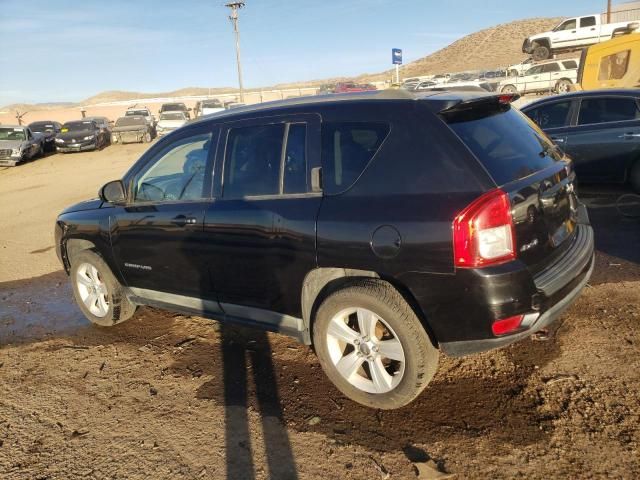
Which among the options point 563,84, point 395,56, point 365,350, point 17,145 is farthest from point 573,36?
point 365,350

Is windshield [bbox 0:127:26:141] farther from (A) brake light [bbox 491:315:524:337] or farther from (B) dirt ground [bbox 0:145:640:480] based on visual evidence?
(A) brake light [bbox 491:315:524:337]

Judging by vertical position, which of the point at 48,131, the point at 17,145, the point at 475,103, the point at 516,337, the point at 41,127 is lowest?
the point at 516,337

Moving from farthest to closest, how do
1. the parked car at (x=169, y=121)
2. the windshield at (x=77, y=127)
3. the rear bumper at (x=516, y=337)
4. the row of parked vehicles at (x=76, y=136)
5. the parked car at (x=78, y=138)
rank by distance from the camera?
the parked car at (x=169, y=121) → the windshield at (x=77, y=127) → the parked car at (x=78, y=138) → the row of parked vehicles at (x=76, y=136) → the rear bumper at (x=516, y=337)

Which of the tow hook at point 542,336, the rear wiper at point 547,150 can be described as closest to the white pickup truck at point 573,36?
the rear wiper at point 547,150

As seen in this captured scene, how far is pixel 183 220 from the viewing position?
149 inches

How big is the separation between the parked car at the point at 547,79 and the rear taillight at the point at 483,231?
2561 cm

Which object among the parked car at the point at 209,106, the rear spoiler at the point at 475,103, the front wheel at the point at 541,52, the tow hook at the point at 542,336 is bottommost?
the tow hook at the point at 542,336

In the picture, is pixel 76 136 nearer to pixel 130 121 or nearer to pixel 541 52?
pixel 130 121

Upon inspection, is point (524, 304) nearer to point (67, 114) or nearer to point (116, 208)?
point (116, 208)

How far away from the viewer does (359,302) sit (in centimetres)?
292

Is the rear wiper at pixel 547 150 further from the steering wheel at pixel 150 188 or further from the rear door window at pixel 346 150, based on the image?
the steering wheel at pixel 150 188

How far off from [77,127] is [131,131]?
2470 mm

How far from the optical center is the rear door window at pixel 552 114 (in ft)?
25.0

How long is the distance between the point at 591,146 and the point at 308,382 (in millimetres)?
5940
